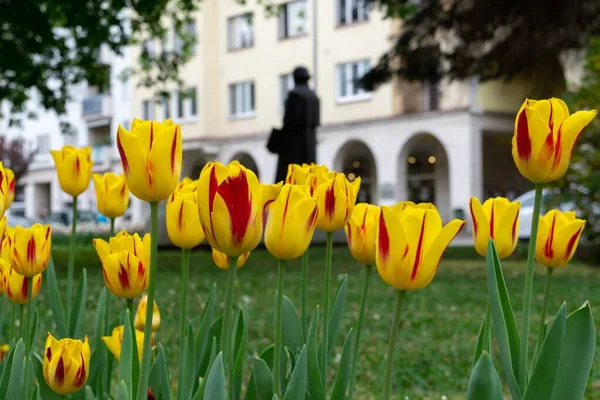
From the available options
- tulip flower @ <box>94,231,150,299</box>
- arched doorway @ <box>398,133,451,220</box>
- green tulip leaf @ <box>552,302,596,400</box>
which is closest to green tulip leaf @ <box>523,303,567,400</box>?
green tulip leaf @ <box>552,302,596,400</box>

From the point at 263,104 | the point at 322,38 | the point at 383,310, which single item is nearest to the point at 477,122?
the point at 322,38

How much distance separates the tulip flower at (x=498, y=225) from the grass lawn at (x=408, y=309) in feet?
1.40

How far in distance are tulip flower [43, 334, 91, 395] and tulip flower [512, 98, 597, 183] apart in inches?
28.9

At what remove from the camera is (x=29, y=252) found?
54.6 inches

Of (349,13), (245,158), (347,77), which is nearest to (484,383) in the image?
(347,77)

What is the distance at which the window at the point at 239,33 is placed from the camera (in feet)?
98.3

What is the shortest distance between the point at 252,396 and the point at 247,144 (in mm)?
28733

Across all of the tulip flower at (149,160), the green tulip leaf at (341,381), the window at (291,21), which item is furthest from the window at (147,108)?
the tulip flower at (149,160)

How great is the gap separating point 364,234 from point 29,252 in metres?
0.56

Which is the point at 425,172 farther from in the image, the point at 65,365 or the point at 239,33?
the point at 65,365

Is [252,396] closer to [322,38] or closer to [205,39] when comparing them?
[322,38]

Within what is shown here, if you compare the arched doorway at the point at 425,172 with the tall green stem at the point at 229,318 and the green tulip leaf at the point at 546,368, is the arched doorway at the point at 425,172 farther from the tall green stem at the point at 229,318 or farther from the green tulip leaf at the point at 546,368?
the green tulip leaf at the point at 546,368

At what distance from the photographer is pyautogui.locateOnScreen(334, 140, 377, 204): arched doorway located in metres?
29.4

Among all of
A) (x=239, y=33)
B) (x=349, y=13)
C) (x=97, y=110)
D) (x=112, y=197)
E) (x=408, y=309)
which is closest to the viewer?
(x=112, y=197)
